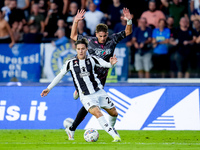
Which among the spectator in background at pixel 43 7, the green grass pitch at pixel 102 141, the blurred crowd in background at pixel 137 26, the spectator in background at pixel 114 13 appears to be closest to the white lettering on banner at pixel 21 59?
the blurred crowd in background at pixel 137 26

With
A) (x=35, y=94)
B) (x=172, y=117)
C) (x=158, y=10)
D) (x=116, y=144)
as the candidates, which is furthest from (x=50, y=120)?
(x=158, y=10)

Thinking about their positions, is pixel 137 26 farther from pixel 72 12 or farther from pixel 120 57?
pixel 72 12

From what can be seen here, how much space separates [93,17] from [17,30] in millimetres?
2463

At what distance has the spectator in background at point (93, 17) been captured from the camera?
15.2 meters

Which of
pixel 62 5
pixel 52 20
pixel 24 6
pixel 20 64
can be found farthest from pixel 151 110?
pixel 24 6

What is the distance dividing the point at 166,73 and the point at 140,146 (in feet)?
21.4

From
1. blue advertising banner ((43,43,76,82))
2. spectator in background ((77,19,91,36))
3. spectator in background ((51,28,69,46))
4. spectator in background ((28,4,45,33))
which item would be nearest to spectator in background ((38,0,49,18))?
spectator in background ((28,4,45,33))

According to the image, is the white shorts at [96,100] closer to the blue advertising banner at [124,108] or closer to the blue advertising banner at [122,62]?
the blue advertising banner at [124,108]

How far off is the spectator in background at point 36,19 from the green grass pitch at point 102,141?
4934 mm

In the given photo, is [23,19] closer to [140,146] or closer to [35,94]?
[35,94]

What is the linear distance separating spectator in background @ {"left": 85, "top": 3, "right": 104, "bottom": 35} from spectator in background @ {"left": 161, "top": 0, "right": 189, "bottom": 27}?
219 centimetres

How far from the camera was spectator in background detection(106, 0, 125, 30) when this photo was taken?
15.5 metres

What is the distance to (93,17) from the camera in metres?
15.4

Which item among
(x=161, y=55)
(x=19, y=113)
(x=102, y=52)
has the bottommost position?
(x=19, y=113)
